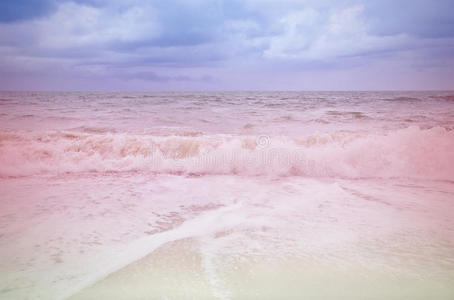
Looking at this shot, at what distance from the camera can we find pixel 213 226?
2578mm

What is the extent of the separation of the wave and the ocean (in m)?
0.03

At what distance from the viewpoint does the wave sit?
469 cm

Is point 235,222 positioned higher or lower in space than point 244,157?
lower

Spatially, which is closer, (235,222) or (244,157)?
(235,222)

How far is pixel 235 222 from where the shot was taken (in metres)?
2.67

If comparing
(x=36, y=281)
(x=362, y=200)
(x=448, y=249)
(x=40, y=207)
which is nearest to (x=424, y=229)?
(x=448, y=249)

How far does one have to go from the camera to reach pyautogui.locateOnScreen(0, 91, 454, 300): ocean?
1727 millimetres

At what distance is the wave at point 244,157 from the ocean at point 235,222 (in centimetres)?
3

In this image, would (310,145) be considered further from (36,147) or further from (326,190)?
(36,147)

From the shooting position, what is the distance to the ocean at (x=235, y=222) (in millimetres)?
1727

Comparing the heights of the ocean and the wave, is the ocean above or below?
below

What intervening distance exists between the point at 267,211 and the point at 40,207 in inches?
92.5

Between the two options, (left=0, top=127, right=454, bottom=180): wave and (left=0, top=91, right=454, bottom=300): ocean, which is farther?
(left=0, top=127, right=454, bottom=180): wave

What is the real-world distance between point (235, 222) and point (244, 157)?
8.04ft
